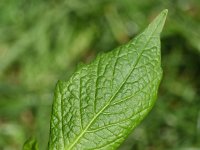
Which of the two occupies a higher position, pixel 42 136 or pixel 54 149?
pixel 42 136

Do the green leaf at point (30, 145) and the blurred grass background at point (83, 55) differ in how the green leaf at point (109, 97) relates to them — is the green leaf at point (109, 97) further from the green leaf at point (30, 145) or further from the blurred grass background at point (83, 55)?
the blurred grass background at point (83, 55)

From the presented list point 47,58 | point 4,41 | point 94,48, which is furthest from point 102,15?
point 4,41

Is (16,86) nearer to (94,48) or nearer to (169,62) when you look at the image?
(94,48)

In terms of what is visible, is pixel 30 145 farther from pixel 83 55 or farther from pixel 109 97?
pixel 83 55

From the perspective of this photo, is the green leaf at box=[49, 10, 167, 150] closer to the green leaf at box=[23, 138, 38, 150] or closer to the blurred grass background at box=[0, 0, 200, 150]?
the green leaf at box=[23, 138, 38, 150]

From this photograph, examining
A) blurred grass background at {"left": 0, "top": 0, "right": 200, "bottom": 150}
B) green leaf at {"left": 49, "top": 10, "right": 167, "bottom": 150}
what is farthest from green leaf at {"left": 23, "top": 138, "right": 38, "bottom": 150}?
blurred grass background at {"left": 0, "top": 0, "right": 200, "bottom": 150}

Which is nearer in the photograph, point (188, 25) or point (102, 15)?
point (188, 25)

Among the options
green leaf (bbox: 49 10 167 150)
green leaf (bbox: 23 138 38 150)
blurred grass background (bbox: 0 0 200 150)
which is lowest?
green leaf (bbox: 23 138 38 150)

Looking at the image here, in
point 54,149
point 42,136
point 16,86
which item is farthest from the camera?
point 16,86
